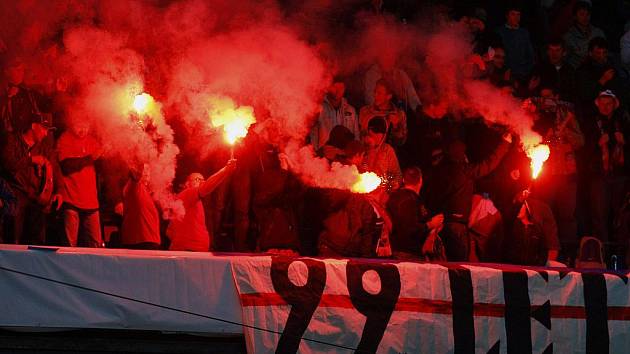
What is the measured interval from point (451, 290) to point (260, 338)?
158cm

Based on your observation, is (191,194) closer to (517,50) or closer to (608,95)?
(517,50)

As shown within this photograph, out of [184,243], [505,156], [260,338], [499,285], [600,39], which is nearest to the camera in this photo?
[260,338]

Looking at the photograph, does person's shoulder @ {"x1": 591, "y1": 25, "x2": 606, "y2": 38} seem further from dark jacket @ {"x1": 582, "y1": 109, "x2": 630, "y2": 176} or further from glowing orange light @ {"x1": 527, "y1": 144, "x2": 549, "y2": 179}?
glowing orange light @ {"x1": 527, "y1": 144, "x2": 549, "y2": 179}

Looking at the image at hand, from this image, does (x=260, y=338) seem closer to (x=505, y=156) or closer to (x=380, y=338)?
(x=380, y=338)

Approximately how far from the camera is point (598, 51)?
11.7 meters

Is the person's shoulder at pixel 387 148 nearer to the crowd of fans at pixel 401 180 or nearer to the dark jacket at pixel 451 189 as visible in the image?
the crowd of fans at pixel 401 180

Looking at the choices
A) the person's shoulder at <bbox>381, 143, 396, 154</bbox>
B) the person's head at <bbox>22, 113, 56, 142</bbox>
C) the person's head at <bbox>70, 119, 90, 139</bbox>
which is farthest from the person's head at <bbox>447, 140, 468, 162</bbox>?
the person's head at <bbox>22, 113, 56, 142</bbox>

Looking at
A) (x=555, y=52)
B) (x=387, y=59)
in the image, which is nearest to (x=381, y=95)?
(x=387, y=59)

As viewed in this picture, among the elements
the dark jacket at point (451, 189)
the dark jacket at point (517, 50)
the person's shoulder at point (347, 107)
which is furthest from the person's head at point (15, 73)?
the dark jacket at point (517, 50)

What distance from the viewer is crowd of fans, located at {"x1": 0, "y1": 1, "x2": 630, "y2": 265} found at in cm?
900

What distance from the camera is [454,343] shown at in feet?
25.8

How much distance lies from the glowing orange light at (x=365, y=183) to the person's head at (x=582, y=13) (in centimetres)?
419

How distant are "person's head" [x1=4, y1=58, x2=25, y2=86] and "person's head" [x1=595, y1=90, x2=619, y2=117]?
6262mm

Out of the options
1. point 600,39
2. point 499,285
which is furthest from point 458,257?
point 600,39
